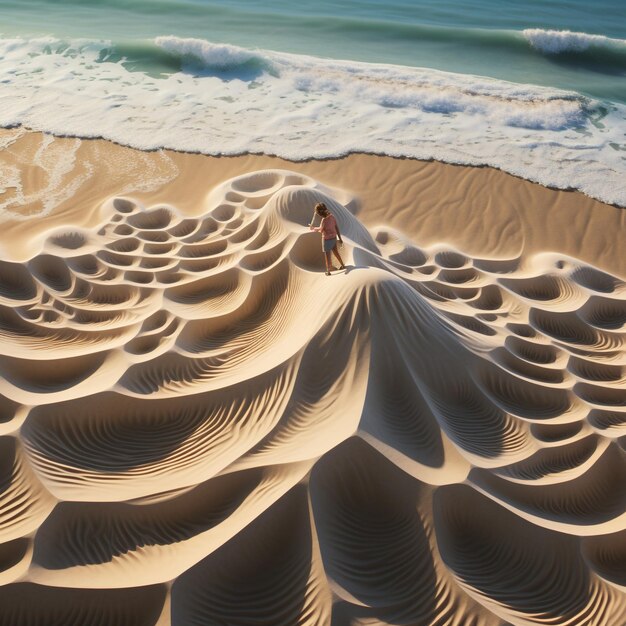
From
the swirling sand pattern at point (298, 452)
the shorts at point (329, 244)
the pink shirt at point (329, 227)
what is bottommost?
the swirling sand pattern at point (298, 452)

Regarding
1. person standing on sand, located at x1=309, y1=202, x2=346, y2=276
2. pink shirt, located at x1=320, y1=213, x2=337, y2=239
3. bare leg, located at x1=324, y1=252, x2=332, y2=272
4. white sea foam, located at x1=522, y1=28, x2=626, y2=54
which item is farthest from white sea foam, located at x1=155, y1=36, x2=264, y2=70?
bare leg, located at x1=324, y1=252, x2=332, y2=272

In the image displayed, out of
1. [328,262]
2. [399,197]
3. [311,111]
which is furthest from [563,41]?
[328,262]

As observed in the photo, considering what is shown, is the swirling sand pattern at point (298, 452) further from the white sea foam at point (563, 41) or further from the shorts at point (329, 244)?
the white sea foam at point (563, 41)

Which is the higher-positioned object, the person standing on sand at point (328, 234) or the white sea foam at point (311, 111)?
the person standing on sand at point (328, 234)

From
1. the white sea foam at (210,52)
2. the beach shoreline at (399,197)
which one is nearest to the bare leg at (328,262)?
the beach shoreline at (399,197)

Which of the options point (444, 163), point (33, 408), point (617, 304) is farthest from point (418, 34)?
point (33, 408)

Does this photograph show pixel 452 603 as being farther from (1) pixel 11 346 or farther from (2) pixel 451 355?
(1) pixel 11 346

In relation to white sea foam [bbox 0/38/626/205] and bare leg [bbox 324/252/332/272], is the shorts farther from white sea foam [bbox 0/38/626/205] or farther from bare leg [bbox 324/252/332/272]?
white sea foam [bbox 0/38/626/205]
